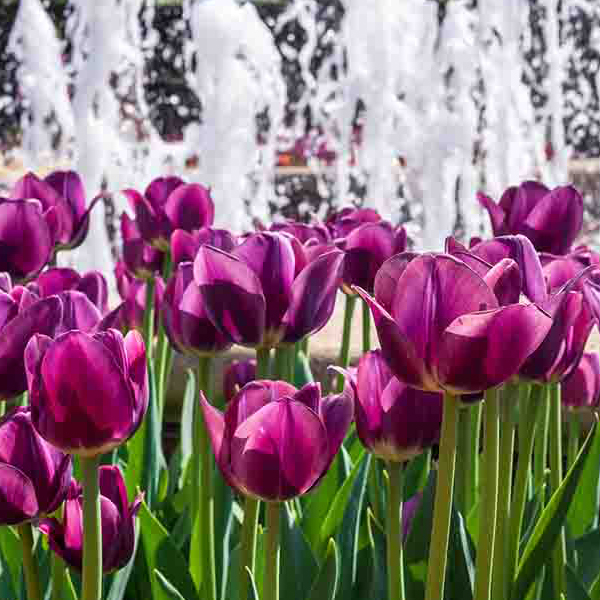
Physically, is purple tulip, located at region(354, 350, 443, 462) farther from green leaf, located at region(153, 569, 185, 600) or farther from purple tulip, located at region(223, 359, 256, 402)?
purple tulip, located at region(223, 359, 256, 402)

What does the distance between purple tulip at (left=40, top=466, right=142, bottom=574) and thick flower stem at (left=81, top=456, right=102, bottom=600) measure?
3.9 inches

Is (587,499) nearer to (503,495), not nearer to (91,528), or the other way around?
(503,495)

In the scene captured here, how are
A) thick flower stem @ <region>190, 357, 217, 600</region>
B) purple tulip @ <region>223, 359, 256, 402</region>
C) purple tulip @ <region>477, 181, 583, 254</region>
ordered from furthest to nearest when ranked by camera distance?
1. purple tulip @ <region>223, 359, 256, 402</region>
2. purple tulip @ <region>477, 181, 583, 254</region>
3. thick flower stem @ <region>190, 357, 217, 600</region>

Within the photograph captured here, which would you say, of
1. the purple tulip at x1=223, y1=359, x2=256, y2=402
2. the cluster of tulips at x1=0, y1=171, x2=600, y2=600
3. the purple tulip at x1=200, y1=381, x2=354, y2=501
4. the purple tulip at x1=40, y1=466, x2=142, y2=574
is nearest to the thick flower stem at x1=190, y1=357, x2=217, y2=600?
the cluster of tulips at x1=0, y1=171, x2=600, y2=600

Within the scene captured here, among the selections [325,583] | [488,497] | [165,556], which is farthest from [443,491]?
[165,556]

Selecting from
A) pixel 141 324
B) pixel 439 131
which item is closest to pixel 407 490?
pixel 141 324

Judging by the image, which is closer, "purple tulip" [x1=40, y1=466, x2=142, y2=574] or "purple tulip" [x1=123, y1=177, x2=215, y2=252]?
"purple tulip" [x1=40, y1=466, x2=142, y2=574]

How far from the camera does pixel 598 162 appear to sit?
7.74 m

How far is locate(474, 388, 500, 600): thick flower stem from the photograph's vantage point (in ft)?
2.20

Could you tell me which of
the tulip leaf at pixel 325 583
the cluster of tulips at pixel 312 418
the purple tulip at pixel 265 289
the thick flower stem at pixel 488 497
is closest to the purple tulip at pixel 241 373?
the cluster of tulips at pixel 312 418

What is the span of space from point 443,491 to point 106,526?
0.27 meters

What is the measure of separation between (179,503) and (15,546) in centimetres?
35

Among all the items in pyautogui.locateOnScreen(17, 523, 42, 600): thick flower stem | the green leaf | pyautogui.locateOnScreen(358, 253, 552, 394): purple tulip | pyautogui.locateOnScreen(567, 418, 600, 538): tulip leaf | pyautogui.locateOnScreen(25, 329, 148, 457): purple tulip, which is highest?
pyautogui.locateOnScreen(358, 253, 552, 394): purple tulip

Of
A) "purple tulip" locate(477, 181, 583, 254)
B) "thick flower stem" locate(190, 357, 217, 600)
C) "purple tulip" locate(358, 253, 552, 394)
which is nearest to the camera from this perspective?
"purple tulip" locate(358, 253, 552, 394)
